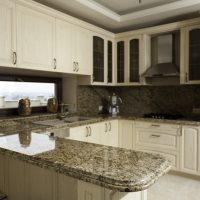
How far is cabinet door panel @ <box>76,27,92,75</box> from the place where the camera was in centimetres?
299

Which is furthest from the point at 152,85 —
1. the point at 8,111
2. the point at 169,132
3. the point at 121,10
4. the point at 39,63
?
the point at 8,111

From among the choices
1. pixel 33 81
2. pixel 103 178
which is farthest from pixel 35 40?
pixel 103 178

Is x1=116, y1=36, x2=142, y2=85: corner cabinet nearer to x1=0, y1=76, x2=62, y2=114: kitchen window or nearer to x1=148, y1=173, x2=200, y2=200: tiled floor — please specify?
x1=0, y1=76, x2=62, y2=114: kitchen window

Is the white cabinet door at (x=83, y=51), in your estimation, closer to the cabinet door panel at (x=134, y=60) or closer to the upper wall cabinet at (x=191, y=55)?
the cabinet door panel at (x=134, y=60)

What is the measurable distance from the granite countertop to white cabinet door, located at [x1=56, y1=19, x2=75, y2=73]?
5.52ft

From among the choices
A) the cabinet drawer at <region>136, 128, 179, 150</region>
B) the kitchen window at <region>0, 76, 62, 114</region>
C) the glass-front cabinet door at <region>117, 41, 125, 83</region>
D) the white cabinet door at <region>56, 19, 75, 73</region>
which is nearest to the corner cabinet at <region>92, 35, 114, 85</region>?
the glass-front cabinet door at <region>117, 41, 125, 83</region>

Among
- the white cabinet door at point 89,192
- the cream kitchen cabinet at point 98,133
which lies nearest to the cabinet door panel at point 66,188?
the white cabinet door at point 89,192

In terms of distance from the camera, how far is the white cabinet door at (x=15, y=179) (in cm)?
129

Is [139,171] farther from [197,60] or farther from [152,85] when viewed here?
[152,85]

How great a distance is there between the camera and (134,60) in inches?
138

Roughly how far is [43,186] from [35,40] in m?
1.74

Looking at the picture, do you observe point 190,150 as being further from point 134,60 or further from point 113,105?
point 134,60

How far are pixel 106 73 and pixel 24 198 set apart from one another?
2.56 m

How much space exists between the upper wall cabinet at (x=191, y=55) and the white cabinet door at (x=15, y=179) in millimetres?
2559
